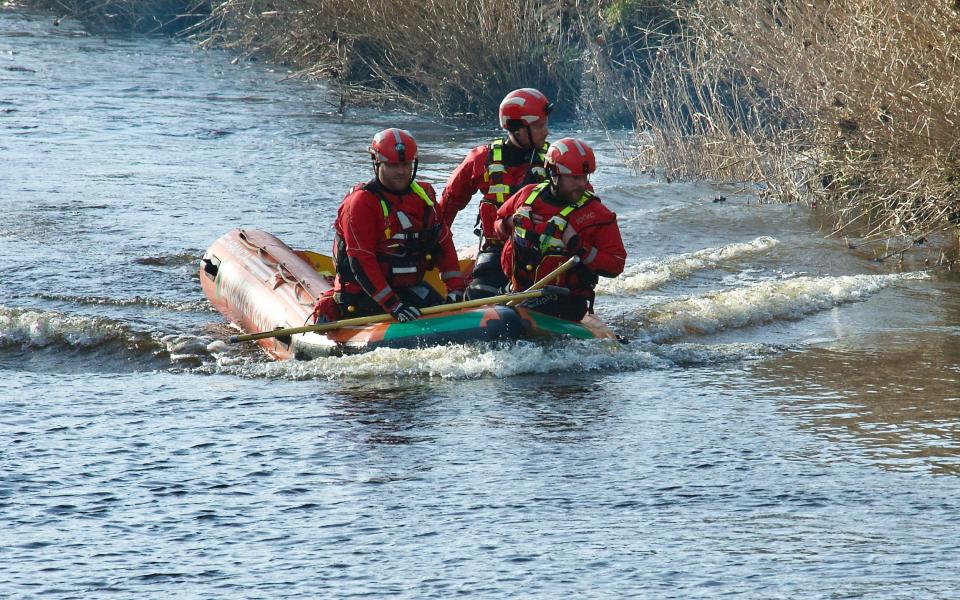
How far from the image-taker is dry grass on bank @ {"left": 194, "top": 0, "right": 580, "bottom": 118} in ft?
57.2

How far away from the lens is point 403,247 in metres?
7.40

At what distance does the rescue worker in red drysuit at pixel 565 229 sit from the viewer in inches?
283

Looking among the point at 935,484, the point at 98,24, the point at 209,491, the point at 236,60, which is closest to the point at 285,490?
the point at 209,491

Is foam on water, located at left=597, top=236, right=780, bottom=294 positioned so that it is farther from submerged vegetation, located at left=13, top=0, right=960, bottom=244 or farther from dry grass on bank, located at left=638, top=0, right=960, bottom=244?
submerged vegetation, located at left=13, top=0, right=960, bottom=244

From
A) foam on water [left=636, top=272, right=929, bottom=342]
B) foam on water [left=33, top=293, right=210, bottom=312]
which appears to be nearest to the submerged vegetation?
foam on water [left=636, top=272, right=929, bottom=342]

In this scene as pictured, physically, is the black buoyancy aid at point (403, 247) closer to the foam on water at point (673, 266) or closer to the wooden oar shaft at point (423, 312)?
the wooden oar shaft at point (423, 312)

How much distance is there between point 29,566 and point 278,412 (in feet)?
6.65

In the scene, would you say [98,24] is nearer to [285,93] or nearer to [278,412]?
[285,93]

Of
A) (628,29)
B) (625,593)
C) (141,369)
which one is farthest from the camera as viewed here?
(628,29)

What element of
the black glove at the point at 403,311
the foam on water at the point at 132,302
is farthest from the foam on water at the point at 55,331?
the black glove at the point at 403,311

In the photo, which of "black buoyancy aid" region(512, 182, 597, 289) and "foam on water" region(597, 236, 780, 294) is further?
"foam on water" region(597, 236, 780, 294)

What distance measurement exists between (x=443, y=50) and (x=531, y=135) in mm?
10069

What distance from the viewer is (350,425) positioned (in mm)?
6492

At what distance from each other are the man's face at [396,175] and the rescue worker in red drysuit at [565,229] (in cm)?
61
